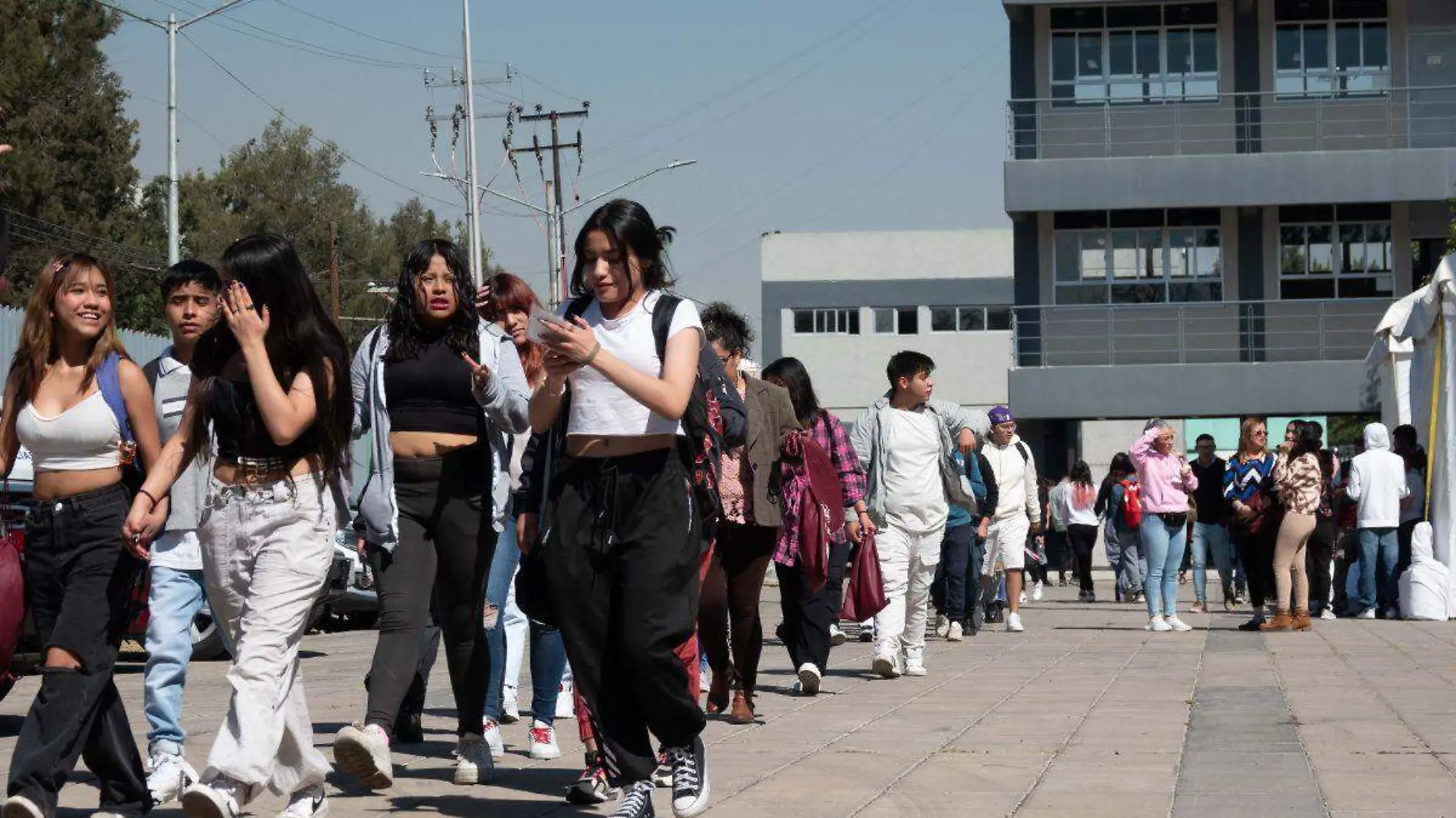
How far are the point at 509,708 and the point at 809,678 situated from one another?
2.15 m

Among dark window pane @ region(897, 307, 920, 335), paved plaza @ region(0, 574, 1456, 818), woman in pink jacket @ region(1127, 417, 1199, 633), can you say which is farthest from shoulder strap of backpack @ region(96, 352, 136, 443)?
dark window pane @ region(897, 307, 920, 335)

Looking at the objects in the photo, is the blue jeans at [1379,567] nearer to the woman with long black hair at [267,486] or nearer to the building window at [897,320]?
the woman with long black hair at [267,486]

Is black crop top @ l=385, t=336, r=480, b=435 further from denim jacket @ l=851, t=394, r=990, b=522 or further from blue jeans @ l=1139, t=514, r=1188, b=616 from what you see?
blue jeans @ l=1139, t=514, r=1188, b=616

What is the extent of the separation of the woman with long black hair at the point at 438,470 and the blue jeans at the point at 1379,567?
540 inches

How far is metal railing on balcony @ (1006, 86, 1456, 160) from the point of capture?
35031 millimetres

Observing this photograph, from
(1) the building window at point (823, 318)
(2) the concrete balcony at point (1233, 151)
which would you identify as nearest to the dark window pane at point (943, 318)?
(1) the building window at point (823, 318)

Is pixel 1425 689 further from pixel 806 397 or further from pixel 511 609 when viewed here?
pixel 511 609

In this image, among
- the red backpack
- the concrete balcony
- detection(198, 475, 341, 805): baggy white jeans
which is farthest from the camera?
the concrete balcony

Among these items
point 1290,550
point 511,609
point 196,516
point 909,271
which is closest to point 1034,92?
point 1290,550

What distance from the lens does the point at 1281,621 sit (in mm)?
17672

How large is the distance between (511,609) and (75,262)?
11.3 feet

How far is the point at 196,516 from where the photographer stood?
23.9ft

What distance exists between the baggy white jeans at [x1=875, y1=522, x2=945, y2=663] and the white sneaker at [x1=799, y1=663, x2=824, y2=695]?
1077 mm

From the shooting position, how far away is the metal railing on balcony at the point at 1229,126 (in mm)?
35031
